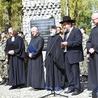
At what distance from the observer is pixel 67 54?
9312 mm

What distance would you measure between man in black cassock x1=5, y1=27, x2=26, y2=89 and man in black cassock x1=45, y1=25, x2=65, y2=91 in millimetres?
1229

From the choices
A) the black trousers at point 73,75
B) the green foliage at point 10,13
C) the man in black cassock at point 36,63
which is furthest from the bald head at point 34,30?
the green foliage at point 10,13

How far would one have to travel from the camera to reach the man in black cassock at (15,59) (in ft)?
35.2

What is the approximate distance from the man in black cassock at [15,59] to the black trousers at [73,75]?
6.32ft

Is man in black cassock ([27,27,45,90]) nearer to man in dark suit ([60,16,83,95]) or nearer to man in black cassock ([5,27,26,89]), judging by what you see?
man in black cassock ([5,27,26,89])

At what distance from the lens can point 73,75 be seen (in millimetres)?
9344

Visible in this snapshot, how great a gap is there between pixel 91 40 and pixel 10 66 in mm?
3363

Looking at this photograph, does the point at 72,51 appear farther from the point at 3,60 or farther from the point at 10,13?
the point at 10,13

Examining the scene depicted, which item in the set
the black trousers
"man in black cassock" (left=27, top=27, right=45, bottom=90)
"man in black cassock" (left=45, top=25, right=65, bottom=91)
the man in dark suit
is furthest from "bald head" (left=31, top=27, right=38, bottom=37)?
the black trousers

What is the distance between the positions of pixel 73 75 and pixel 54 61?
0.72 metres

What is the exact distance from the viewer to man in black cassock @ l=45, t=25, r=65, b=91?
9684mm

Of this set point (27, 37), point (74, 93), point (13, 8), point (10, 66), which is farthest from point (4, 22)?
point (74, 93)

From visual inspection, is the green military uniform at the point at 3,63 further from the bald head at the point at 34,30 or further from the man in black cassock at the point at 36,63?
the bald head at the point at 34,30

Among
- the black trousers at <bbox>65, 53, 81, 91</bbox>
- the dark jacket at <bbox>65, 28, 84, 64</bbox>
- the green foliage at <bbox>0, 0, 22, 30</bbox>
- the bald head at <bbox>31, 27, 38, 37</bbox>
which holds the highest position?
the green foliage at <bbox>0, 0, 22, 30</bbox>
